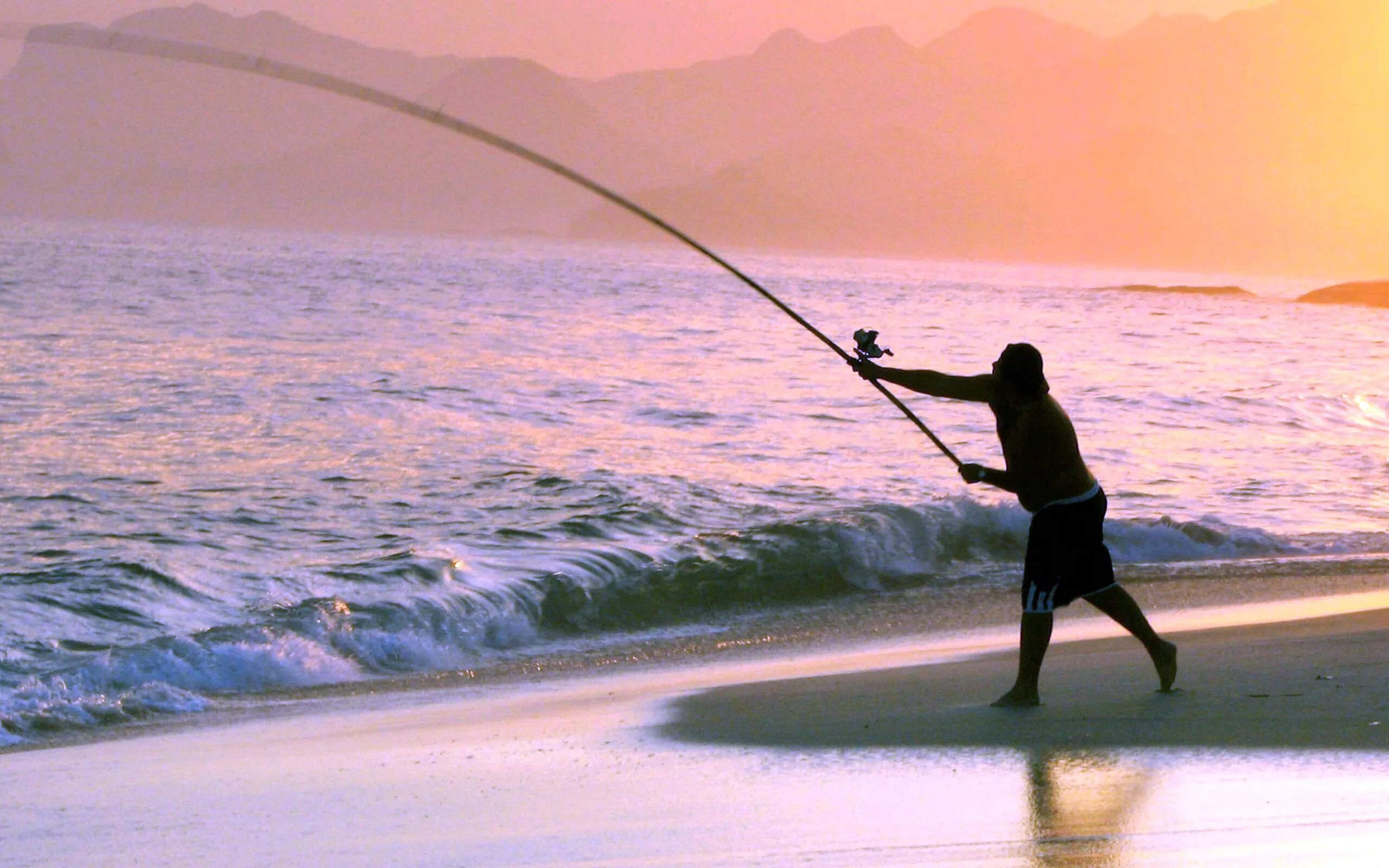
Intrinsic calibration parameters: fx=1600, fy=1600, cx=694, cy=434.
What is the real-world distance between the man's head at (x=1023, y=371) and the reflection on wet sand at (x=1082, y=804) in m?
1.23

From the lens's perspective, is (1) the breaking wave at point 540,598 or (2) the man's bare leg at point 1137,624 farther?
(1) the breaking wave at point 540,598

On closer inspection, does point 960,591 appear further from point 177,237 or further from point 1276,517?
point 177,237

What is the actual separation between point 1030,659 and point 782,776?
1165 mm

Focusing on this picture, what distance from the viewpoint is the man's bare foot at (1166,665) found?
570cm

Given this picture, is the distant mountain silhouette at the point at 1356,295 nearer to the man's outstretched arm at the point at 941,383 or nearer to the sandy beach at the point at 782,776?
the sandy beach at the point at 782,776

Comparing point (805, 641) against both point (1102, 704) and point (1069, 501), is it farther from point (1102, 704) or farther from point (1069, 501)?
point (1069, 501)

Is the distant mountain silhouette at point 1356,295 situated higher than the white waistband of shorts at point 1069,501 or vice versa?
the distant mountain silhouette at point 1356,295

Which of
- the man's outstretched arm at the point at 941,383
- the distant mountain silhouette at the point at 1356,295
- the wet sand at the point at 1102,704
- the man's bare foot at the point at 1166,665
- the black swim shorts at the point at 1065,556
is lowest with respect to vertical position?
the wet sand at the point at 1102,704

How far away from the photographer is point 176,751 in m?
5.91

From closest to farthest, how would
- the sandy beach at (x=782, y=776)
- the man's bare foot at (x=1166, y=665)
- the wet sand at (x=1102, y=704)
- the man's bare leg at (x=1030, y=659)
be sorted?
the sandy beach at (x=782, y=776) → the wet sand at (x=1102, y=704) → the man's bare leg at (x=1030, y=659) → the man's bare foot at (x=1166, y=665)

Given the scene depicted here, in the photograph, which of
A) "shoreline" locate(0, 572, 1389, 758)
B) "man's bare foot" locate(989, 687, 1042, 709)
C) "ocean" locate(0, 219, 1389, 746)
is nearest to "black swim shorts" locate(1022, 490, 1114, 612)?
"man's bare foot" locate(989, 687, 1042, 709)

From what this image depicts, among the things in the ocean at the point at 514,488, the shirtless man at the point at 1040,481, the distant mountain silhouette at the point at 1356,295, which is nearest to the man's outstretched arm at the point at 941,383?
the shirtless man at the point at 1040,481

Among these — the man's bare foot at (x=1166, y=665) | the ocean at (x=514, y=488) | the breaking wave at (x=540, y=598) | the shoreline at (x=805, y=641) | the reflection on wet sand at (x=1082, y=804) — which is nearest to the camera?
the reflection on wet sand at (x=1082, y=804)

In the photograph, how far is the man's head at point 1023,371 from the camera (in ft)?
17.5
